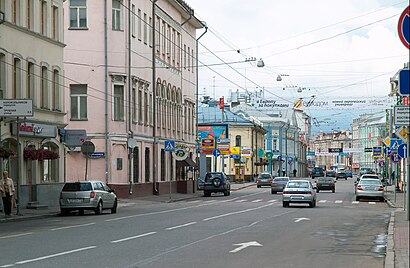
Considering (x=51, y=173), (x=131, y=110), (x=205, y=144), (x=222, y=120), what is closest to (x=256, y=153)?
(x=222, y=120)

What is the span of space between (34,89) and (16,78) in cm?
193

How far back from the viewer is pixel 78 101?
161 feet

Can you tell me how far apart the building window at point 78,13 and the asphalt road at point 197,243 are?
22.5 metres

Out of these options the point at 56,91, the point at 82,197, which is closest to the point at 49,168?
the point at 56,91

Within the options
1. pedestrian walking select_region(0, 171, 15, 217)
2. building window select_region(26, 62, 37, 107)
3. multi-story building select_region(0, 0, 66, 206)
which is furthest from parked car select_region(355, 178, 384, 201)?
pedestrian walking select_region(0, 171, 15, 217)

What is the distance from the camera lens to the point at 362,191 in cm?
4956

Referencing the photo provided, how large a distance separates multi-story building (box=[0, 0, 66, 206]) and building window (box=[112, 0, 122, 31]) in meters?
8.99

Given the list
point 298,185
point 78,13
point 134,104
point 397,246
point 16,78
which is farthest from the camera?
point 134,104

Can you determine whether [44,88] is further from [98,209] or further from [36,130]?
[98,209]

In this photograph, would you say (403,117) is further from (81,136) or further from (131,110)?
(131,110)

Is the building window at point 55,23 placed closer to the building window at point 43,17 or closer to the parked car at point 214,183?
the building window at point 43,17

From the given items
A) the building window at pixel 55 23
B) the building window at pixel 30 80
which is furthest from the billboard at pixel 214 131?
the building window at pixel 30 80

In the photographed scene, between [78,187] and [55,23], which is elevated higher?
[55,23]

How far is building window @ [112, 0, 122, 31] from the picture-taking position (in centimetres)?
4978
